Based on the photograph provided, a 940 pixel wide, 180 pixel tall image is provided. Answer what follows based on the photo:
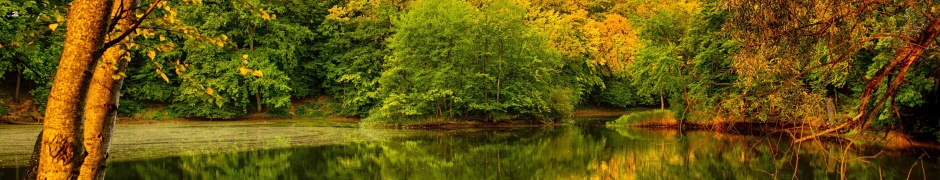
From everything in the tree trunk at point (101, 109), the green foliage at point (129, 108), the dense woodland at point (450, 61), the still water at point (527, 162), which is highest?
the dense woodland at point (450, 61)

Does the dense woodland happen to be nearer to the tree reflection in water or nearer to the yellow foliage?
the yellow foliage

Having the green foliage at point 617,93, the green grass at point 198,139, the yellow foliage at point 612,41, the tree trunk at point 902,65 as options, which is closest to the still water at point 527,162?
the green grass at point 198,139

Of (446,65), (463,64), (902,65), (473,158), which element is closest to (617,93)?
(463,64)

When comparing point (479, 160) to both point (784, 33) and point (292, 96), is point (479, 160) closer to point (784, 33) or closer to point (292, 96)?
point (784, 33)

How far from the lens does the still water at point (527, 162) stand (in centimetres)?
1680

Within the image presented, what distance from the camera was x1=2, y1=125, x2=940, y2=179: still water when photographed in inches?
661

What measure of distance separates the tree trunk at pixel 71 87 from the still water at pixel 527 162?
1143 centimetres

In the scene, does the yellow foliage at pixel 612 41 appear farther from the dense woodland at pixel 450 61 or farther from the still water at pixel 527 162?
the still water at pixel 527 162

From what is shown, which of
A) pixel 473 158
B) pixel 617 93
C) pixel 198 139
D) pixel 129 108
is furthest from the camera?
pixel 617 93

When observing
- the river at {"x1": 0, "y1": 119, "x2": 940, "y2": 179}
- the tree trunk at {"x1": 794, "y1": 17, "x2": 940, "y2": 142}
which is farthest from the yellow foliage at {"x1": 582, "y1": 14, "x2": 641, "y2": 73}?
the tree trunk at {"x1": 794, "y1": 17, "x2": 940, "y2": 142}

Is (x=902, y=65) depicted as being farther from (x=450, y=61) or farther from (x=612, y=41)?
(x=612, y=41)

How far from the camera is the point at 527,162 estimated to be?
64.8 feet

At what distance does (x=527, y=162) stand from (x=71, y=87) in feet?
53.1

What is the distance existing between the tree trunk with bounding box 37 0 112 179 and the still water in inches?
450
